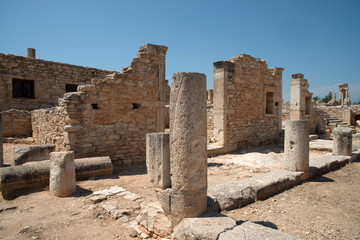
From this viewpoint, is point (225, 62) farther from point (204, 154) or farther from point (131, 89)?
point (204, 154)

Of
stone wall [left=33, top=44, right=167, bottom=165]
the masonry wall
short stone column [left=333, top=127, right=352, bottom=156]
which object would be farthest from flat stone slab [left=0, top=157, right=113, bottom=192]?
short stone column [left=333, top=127, right=352, bottom=156]

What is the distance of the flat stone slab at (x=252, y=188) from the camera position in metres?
3.99

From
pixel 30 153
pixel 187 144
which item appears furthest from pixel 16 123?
pixel 187 144

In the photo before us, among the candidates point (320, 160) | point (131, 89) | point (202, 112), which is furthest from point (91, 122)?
point (320, 160)

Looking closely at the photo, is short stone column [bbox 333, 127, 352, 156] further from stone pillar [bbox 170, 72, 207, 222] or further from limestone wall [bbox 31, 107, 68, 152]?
limestone wall [bbox 31, 107, 68, 152]

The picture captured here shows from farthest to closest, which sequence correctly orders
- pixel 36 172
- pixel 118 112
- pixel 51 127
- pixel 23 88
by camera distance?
1. pixel 23 88
2. pixel 51 127
3. pixel 118 112
4. pixel 36 172

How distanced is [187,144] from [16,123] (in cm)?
1147

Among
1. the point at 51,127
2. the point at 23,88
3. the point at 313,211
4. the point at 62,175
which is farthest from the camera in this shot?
the point at 23,88

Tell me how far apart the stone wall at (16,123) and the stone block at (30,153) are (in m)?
5.47

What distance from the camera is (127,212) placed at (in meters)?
4.14

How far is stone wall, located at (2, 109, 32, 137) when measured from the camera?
10.9 metres

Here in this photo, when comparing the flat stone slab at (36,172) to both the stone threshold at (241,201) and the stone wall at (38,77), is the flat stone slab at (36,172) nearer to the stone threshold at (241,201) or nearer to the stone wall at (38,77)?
the stone threshold at (241,201)

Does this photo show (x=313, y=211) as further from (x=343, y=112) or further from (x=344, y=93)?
(x=344, y=93)

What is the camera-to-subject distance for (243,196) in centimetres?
429
